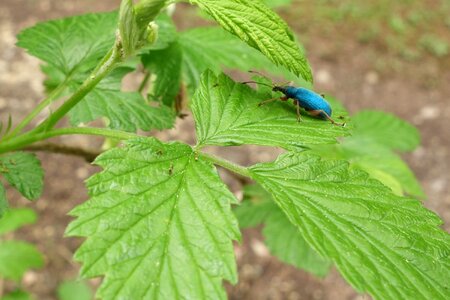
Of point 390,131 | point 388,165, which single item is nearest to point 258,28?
point 388,165

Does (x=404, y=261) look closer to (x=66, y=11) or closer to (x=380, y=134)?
(x=380, y=134)

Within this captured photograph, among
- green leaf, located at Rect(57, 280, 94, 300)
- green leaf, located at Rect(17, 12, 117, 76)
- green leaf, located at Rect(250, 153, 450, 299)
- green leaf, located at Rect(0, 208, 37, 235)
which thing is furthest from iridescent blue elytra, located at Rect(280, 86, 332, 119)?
green leaf, located at Rect(57, 280, 94, 300)

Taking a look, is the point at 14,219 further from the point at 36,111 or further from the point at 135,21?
the point at 135,21

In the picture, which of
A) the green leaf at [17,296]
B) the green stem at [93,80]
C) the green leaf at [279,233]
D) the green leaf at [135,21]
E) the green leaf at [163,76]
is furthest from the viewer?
the green leaf at [17,296]

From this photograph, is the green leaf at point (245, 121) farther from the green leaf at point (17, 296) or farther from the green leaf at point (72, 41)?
the green leaf at point (17, 296)

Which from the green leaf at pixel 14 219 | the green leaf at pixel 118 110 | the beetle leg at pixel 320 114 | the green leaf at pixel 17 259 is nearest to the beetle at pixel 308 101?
the beetle leg at pixel 320 114

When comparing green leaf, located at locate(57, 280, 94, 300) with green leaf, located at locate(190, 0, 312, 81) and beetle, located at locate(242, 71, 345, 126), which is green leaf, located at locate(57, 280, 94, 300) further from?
green leaf, located at locate(190, 0, 312, 81)
